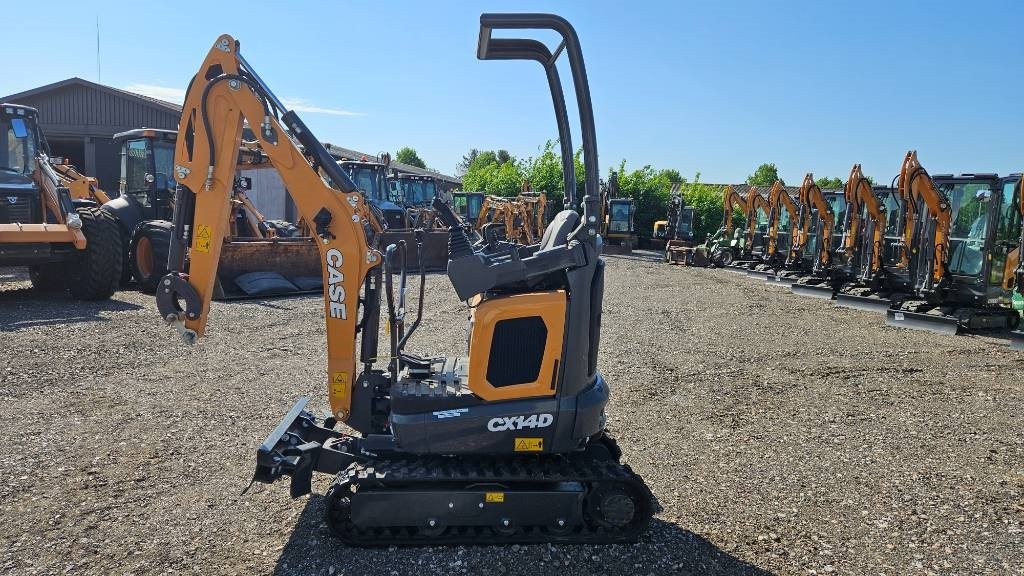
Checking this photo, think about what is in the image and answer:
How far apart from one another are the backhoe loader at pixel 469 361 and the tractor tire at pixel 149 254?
8.66 m

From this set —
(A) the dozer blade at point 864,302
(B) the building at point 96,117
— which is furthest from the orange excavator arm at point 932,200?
(B) the building at point 96,117

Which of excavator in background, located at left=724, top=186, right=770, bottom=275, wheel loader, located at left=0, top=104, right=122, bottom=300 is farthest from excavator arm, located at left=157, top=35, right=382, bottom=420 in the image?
excavator in background, located at left=724, top=186, right=770, bottom=275

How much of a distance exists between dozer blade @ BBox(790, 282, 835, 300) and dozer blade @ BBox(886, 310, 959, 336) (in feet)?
12.2

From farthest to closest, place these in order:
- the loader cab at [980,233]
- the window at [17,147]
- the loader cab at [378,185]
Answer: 1. the loader cab at [378,185]
2. the loader cab at [980,233]
3. the window at [17,147]

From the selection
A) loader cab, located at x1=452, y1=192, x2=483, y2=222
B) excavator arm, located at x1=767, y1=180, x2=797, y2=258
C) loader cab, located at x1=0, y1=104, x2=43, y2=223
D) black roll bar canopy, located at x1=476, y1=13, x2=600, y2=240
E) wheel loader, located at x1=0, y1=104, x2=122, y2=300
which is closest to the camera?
black roll bar canopy, located at x1=476, y1=13, x2=600, y2=240

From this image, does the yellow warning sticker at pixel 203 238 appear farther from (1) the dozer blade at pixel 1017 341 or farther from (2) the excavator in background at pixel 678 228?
(2) the excavator in background at pixel 678 228

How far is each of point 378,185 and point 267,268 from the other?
7.06 metres

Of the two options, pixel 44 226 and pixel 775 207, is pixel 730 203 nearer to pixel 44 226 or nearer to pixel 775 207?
pixel 775 207

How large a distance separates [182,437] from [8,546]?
5.80 ft

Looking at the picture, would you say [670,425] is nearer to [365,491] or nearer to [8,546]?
[365,491]

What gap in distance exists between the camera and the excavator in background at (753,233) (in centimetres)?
2350

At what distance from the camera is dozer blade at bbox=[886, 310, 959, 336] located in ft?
38.9

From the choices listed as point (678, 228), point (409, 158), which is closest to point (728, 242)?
point (678, 228)

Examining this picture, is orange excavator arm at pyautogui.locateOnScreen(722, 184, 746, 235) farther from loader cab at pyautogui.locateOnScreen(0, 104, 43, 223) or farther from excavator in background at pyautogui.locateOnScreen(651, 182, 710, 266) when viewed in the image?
loader cab at pyautogui.locateOnScreen(0, 104, 43, 223)
